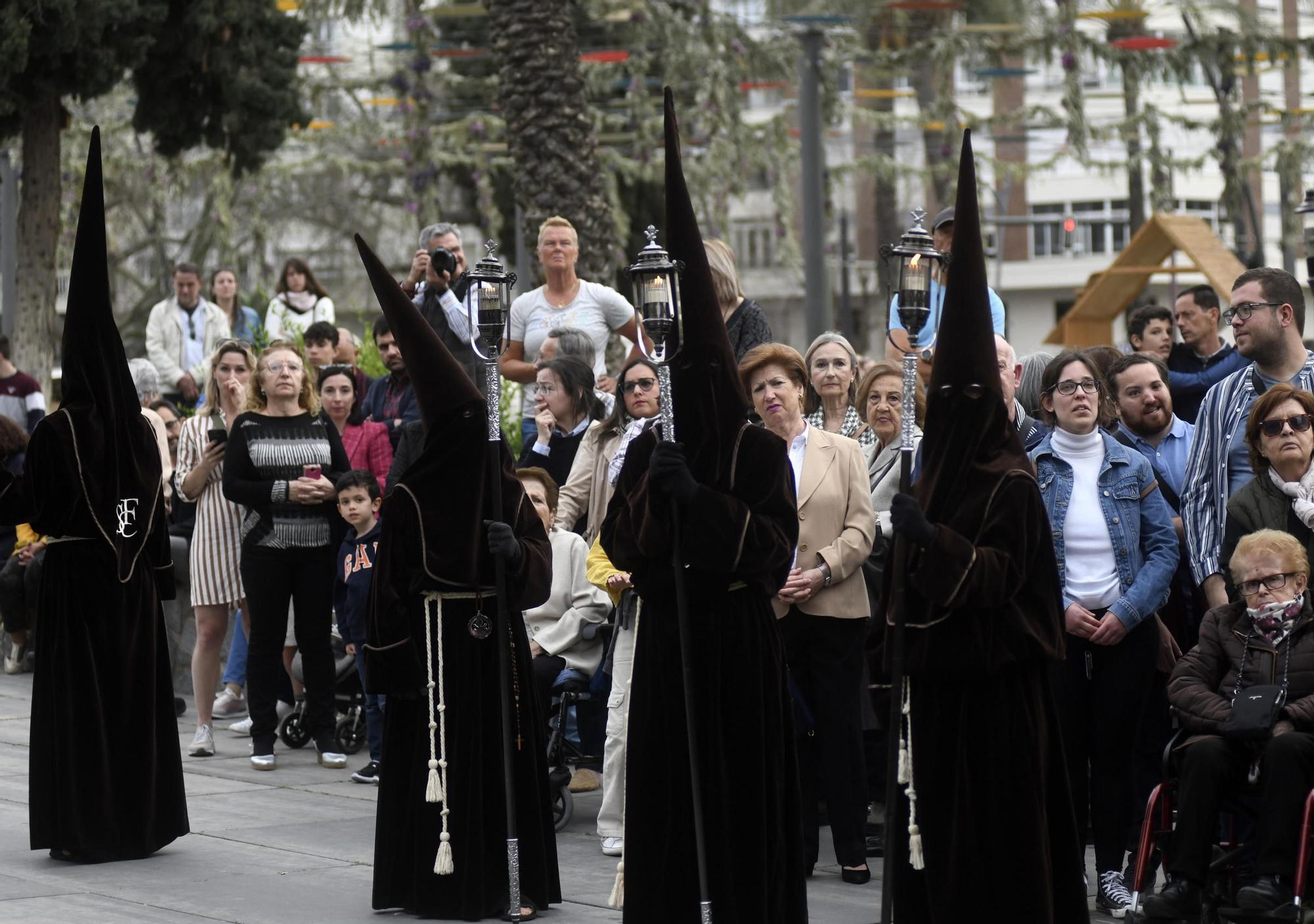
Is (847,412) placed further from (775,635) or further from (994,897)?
(994,897)

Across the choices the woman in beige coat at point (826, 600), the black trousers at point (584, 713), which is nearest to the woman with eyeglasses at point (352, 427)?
the black trousers at point (584, 713)

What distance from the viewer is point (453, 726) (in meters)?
7.67

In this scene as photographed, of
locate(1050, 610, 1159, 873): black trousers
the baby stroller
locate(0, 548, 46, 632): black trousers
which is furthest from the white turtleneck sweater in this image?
locate(0, 548, 46, 632): black trousers

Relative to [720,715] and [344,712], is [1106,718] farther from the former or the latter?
[344,712]

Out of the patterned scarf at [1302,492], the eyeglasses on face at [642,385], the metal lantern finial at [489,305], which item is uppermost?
the metal lantern finial at [489,305]

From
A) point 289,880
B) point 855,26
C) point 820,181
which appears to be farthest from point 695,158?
point 289,880

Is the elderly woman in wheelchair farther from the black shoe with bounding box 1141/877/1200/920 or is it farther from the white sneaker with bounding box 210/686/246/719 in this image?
the white sneaker with bounding box 210/686/246/719

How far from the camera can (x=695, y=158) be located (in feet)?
102

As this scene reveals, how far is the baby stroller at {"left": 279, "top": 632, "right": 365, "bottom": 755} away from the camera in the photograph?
37.4ft

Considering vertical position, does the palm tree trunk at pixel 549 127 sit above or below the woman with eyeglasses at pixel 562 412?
above

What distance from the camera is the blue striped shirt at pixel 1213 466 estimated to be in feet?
26.5

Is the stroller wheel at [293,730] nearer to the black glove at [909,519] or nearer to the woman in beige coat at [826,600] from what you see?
the woman in beige coat at [826,600]

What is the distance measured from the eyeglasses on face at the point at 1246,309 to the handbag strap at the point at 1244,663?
151cm

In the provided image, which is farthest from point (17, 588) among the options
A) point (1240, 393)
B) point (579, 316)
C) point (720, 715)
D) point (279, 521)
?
point (1240, 393)
